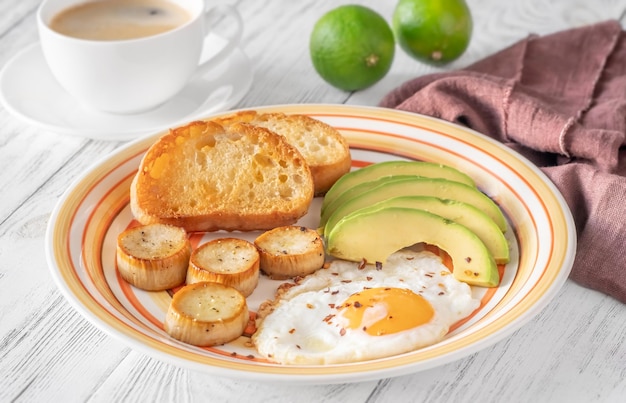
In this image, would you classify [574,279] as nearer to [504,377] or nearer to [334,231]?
[504,377]

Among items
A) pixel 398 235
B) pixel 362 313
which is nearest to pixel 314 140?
pixel 398 235

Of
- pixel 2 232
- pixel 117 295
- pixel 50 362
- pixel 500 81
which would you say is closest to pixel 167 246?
pixel 117 295

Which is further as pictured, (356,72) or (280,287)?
(356,72)

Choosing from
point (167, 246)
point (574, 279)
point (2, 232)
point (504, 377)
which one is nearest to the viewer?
point (504, 377)

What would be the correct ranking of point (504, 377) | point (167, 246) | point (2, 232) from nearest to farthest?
point (504, 377) < point (167, 246) < point (2, 232)

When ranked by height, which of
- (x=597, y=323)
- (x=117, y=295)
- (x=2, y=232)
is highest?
(x=597, y=323)
